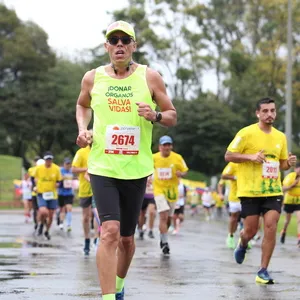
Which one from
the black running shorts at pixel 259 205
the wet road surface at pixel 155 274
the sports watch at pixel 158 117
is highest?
the sports watch at pixel 158 117

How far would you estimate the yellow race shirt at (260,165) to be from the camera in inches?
412

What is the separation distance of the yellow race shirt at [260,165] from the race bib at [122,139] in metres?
3.53

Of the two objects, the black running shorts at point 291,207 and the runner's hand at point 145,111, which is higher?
the runner's hand at point 145,111

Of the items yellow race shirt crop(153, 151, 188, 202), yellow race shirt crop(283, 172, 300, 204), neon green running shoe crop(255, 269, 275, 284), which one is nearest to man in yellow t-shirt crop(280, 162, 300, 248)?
yellow race shirt crop(283, 172, 300, 204)

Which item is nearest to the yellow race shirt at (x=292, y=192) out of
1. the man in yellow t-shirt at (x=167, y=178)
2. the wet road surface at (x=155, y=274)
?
the wet road surface at (x=155, y=274)

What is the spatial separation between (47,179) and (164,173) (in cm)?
528

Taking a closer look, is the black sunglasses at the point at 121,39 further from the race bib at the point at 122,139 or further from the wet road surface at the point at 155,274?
the wet road surface at the point at 155,274

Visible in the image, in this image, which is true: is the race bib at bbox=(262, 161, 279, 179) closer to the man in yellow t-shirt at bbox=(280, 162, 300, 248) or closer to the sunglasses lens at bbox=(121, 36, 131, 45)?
the sunglasses lens at bbox=(121, 36, 131, 45)

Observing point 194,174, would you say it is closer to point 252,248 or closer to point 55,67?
point 55,67

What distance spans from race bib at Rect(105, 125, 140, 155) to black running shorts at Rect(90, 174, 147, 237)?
0.22 metres

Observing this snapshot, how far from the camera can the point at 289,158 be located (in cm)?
1055

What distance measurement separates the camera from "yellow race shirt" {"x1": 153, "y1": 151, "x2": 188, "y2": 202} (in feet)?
53.5

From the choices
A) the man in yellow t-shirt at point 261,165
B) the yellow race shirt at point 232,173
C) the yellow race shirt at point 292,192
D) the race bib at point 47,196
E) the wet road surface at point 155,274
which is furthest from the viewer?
the race bib at point 47,196

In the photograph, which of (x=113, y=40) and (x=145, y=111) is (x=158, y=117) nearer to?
(x=145, y=111)
